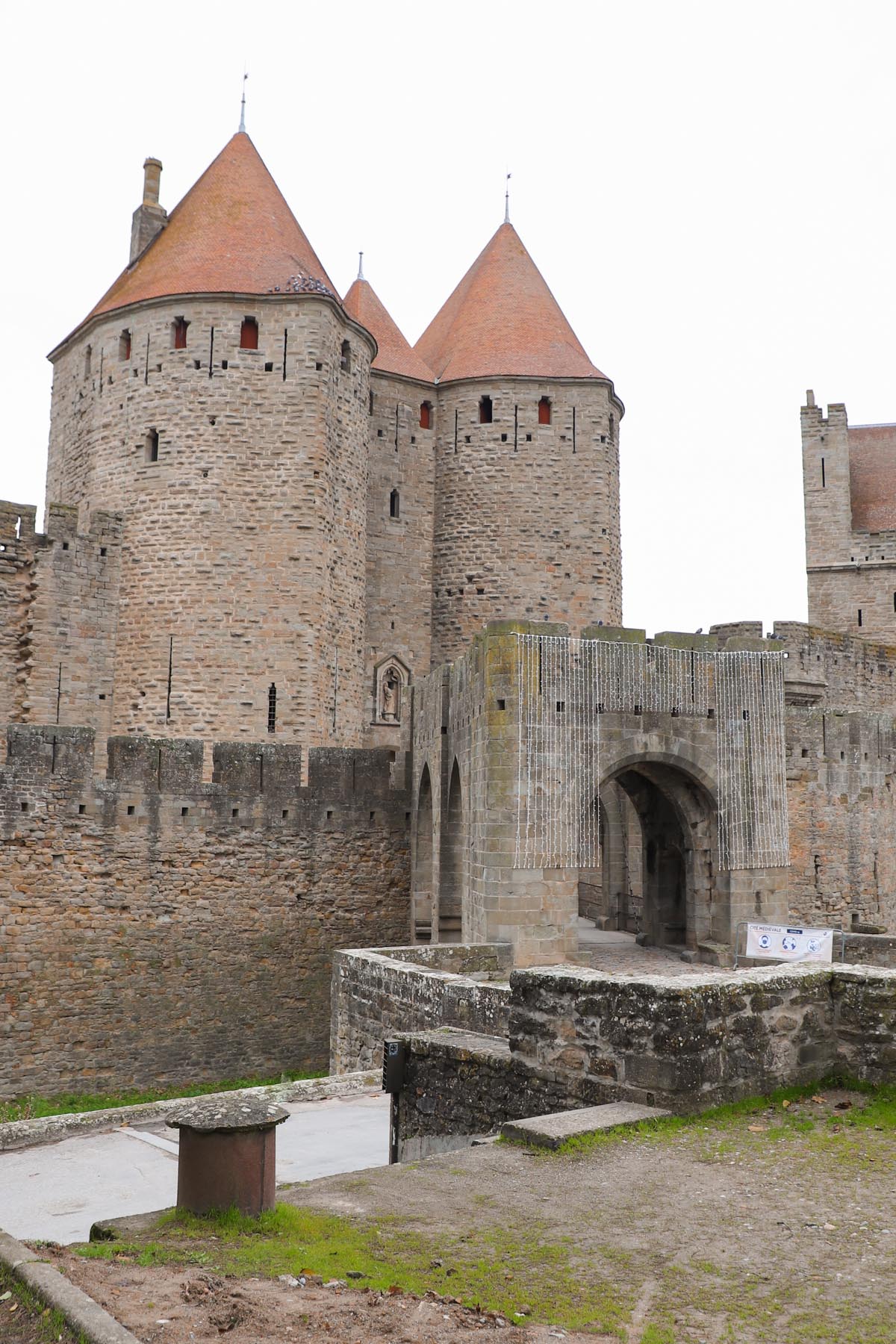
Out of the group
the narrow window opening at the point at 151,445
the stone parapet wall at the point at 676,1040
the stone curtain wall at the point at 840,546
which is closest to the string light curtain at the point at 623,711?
the stone parapet wall at the point at 676,1040

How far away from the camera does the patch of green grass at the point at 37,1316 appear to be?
335 centimetres

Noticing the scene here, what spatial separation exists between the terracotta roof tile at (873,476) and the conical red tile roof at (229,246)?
59.9 feet

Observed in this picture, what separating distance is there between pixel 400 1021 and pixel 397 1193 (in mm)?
5573

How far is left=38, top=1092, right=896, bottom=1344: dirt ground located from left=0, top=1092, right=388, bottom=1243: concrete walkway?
182cm

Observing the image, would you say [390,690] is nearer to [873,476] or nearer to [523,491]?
[523,491]

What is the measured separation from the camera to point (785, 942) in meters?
13.7

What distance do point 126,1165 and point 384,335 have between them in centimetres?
2276

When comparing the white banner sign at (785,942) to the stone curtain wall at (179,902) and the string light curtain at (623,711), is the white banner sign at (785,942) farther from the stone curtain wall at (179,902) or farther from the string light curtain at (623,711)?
the stone curtain wall at (179,902)

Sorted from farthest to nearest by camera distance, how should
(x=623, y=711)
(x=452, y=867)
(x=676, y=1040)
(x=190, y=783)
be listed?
(x=452, y=867) < (x=190, y=783) < (x=623, y=711) < (x=676, y=1040)

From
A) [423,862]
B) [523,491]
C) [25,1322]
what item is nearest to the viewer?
[25,1322]

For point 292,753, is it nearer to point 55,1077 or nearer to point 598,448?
point 55,1077

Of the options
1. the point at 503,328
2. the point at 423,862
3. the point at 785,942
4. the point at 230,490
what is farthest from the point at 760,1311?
the point at 503,328

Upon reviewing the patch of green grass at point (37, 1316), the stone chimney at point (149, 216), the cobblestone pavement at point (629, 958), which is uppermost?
the stone chimney at point (149, 216)

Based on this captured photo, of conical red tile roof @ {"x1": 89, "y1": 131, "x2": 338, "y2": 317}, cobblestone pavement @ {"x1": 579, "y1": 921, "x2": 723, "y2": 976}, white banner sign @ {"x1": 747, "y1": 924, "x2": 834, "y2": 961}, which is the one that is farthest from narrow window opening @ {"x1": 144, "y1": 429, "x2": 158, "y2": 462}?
white banner sign @ {"x1": 747, "y1": 924, "x2": 834, "y2": 961}
